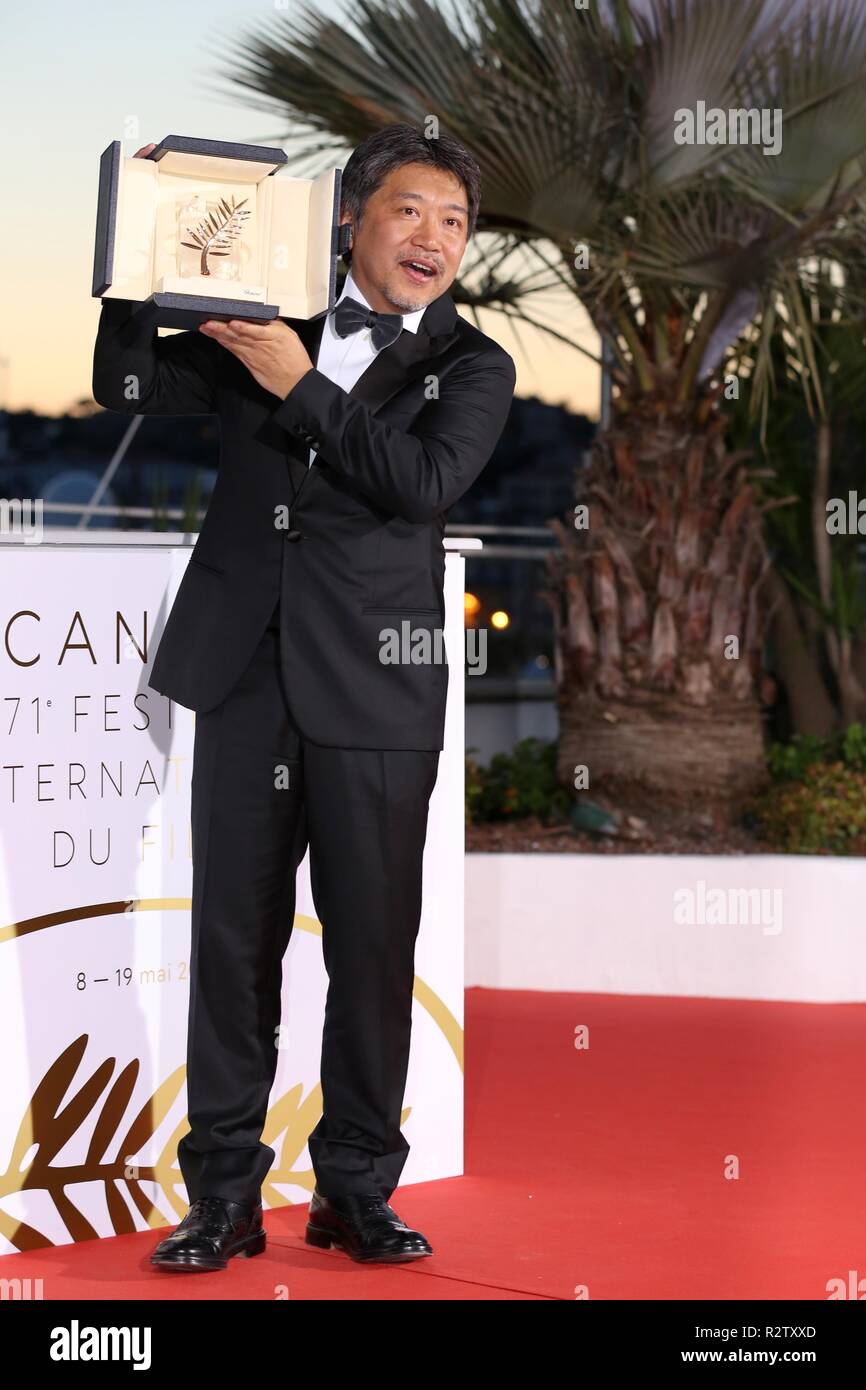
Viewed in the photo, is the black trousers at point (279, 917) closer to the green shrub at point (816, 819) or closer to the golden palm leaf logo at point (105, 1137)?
the golden palm leaf logo at point (105, 1137)

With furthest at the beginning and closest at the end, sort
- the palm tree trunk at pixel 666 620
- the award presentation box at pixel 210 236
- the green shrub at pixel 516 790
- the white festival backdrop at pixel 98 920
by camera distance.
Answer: the green shrub at pixel 516 790
the palm tree trunk at pixel 666 620
the white festival backdrop at pixel 98 920
the award presentation box at pixel 210 236

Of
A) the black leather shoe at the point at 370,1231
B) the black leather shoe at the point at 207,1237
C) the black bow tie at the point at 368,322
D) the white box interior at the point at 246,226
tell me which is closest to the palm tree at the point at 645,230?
the black bow tie at the point at 368,322

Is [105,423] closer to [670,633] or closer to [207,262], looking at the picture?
[670,633]

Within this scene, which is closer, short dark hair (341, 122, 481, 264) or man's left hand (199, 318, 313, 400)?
man's left hand (199, 318, 313, 400)

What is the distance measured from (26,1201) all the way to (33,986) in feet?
1.25

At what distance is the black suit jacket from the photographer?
316cm

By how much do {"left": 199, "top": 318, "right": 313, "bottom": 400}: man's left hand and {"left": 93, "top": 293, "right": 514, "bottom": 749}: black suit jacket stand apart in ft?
0.50

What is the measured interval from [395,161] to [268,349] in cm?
47

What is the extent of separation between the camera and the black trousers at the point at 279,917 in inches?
126

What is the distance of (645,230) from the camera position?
646 cm

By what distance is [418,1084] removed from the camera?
386 centimetres

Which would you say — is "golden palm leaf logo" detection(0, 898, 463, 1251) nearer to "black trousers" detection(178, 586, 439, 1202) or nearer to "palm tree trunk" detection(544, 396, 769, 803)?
"black trousers" detection(178, 586, 439, 1202)

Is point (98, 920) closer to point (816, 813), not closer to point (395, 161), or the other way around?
point (395, 161)

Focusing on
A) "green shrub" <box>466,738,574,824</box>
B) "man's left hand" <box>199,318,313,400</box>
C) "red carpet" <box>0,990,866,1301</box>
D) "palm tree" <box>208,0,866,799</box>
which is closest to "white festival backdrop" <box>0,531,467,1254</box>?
"red carpet" <box>0,990,866,1301</box>
